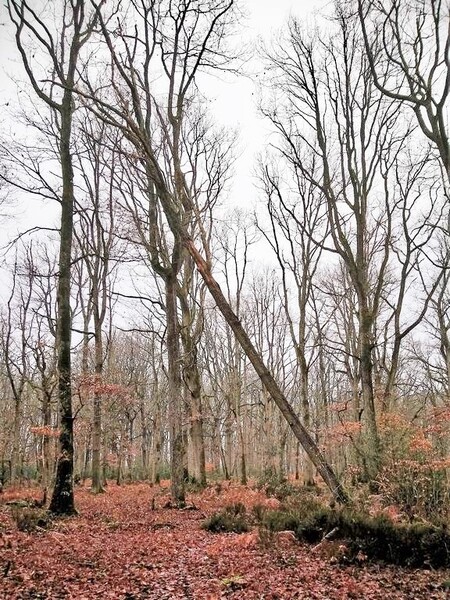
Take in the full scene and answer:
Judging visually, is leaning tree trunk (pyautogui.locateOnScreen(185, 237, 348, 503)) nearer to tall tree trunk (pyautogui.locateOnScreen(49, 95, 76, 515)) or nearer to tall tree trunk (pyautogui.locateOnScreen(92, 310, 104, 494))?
tall tree trunk (pyautogui.locateOnScreen(49, 95, 76, 515))

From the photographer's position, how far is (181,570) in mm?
5797

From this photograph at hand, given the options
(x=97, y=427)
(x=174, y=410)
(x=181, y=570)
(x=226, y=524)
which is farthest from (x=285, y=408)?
(x=97, y=427)

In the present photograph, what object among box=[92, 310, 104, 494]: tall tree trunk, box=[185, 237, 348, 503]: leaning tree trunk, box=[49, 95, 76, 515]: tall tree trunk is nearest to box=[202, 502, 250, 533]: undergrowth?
box=[185, 237, 348, 503]: leaning tree trunk

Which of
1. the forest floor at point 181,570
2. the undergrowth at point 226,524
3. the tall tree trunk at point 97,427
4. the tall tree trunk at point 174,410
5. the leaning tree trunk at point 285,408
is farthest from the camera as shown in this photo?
the tall tree trunk at point 97,427

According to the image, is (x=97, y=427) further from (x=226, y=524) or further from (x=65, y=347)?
(x=226, y=524)

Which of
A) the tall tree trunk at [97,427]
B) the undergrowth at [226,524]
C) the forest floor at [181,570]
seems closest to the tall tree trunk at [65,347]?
the forest floor at [181,570]

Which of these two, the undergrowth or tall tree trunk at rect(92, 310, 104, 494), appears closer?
the undergrowth

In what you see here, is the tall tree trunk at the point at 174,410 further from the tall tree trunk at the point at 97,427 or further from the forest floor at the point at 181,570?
the tall tree trunk at the point at 97,427

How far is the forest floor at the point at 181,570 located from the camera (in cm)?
488

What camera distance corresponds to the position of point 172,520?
959cm

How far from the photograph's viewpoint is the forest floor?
4883mm

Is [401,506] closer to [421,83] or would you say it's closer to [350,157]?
[421,83]

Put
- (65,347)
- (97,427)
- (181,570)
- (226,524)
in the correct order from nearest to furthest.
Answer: (181,570) < (226,524) < (65,347) < (97,427)

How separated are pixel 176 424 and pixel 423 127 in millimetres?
8816
